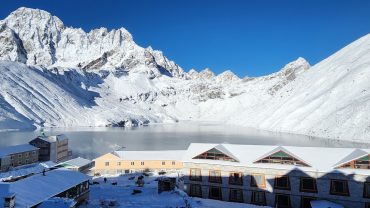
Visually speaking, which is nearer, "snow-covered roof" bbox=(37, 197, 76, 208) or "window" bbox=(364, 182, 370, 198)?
"snow-covered roof" bbox=(37, 197, 76, 208)

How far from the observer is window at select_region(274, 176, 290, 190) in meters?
35.5

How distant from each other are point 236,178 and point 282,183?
193 inches

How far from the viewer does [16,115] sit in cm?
17900

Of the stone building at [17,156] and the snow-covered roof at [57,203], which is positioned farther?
the stone building at [17,156]

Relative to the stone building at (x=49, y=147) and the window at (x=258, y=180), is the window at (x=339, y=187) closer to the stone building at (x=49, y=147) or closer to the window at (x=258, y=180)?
the window at (x=258, y=180)

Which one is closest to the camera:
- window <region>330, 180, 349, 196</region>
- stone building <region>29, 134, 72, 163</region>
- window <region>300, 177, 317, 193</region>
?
window <region>330, 180, 349, 196</region>

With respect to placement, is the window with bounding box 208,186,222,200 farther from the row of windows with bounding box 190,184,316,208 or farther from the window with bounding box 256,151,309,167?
the window with bounding box 256,151,309,167

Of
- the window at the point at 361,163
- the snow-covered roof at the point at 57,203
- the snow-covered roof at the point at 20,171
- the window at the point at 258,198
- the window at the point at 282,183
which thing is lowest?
the window at the point at 258,198

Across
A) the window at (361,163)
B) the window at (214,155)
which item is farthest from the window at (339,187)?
the window at (214,155)

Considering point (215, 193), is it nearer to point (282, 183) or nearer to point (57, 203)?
point (282, 183)

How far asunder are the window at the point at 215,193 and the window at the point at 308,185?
28.8 feet

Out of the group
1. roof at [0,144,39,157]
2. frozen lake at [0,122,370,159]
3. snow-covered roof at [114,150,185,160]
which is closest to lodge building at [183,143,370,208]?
snow-covered roof at [114,150,185,160]

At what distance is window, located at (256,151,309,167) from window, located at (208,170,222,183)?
470 centimetres

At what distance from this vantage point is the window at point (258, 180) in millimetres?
36594
